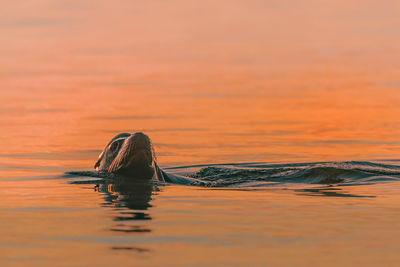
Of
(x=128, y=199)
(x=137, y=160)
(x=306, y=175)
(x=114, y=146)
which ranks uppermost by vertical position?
(x=114, y=146)

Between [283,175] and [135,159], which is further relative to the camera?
[283,175]

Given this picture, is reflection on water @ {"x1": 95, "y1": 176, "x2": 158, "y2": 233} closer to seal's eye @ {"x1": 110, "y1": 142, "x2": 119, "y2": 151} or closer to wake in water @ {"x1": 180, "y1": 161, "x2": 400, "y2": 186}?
seal's eye @ {"x1": 110, "y1": 142, "x2": 119, "y2": 151}

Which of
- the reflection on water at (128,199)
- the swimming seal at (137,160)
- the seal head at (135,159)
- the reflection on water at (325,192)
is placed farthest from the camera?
the seal head at (135,159)

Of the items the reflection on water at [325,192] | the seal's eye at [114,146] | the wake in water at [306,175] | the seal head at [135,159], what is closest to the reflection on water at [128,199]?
the seal head at [135,159]

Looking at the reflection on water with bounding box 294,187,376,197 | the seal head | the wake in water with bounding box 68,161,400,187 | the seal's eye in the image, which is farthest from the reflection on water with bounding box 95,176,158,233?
the reflection on water with bounding box 294,187,376,197

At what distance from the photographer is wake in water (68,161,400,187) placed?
10.8m

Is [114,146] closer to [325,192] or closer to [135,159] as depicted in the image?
[135,159]

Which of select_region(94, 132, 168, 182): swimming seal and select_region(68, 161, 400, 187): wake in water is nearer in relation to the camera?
select_region(94, 132, 168, 182): swimming seal

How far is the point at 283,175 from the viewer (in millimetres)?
12312

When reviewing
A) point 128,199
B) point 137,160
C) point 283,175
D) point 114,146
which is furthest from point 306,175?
point 128,199

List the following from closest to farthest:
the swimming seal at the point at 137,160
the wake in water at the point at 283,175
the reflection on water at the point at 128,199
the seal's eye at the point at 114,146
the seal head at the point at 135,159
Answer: the reflection on water at the point at 128,199 → the swimming seal at the point at 137,160 → the seal head at the point at 135,159 → the wake in water at the point at 283,175 → the seal's eye at the point at 114,146

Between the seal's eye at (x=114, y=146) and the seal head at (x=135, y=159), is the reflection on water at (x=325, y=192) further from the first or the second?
the seal's eye at (x=114, y=146)

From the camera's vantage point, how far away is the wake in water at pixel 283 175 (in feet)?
35.4

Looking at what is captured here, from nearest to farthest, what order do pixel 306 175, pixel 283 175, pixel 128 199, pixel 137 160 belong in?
pixel 128 199, pixel 137 160, pixel 306 175, pixel 283 175
